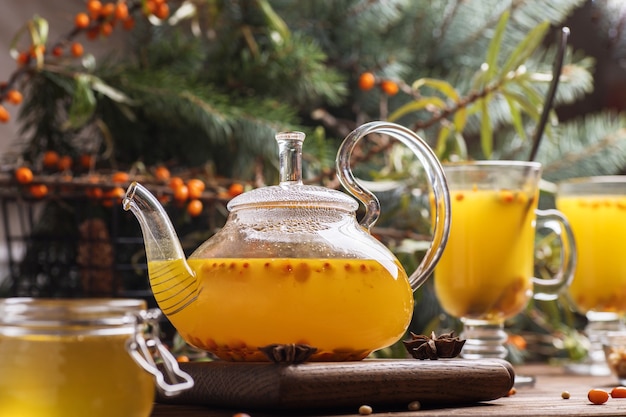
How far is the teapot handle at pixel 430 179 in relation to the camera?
30.3 inches

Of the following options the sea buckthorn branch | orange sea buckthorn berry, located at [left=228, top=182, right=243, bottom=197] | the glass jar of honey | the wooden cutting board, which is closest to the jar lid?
the glass jar of honey

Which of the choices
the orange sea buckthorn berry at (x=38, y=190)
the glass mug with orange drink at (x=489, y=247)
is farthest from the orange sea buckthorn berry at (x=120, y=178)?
the glass mug with orange drink at (x=489, y=247)

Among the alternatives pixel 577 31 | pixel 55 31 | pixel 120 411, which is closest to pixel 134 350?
pixel 120 411

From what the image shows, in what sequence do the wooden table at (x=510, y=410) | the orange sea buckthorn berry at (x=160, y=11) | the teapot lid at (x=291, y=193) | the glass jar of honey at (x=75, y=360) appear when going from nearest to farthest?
the glass jar of honey at (x=75, y=360)
the wooden table at (x=510, y=410)
the teapot lid at (x=291, y=193)
the orange sea buckthorn berry at (x=160, y=11)

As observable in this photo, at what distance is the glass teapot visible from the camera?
691mm

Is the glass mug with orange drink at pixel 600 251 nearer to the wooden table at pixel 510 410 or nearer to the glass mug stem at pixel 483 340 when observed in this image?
the glass mug stem at pixel 483 340

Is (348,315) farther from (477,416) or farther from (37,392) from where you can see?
(37,392)

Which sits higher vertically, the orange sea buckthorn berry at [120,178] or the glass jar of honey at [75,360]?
the orange sea buckthorn berry at [120,178]

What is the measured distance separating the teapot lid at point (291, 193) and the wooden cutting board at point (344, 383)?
13 cm

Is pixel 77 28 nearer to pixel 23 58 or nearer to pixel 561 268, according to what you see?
pixel 23 58

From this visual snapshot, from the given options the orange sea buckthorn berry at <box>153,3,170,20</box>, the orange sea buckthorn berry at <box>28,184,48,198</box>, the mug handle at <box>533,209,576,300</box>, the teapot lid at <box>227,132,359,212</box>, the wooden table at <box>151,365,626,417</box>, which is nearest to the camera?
the wooden table at <box>151,365,626,417</box>

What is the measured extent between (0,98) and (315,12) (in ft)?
1.82

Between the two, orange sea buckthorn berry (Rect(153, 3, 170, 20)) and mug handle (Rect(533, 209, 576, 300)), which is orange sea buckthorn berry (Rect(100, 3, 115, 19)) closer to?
orange sea buckthorn berry (Rect(153, 3, 170, 20))

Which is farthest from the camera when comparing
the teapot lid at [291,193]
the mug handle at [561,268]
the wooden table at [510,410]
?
the mug handle at [561,268]
